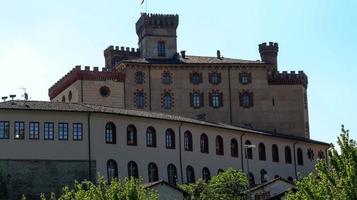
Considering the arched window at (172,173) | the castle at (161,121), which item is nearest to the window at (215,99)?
the castle at (161,121)

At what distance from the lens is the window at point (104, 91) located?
4279 inches

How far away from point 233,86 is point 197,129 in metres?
25.7

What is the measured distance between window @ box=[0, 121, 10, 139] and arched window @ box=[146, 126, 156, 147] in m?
14.2

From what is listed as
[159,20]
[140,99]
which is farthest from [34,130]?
[159,20]

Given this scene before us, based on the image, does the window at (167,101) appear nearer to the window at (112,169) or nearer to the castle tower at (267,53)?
the castle tower at (267,53)

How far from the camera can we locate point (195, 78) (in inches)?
4483

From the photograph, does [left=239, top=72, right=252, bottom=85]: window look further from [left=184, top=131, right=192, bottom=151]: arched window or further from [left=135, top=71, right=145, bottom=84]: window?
[left=184, top=131, right=192, bottom=151]: arched window

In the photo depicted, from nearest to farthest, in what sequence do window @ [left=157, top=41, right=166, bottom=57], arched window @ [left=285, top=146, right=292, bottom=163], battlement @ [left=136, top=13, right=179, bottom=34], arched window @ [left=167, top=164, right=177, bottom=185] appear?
arched window @ [left=167, top=164, right=177, bottom=185], arched window @ [left=285, top=146, right=292, bottom=163], window @ [left=157, top=41, right=166, bottom=57], battlement @ [left=136, top=13, right=179, bottom=34]

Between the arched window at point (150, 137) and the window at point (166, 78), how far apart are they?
27513mm

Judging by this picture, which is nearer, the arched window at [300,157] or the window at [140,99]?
the arched window at [300,157]

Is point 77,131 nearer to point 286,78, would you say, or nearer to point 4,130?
point 4,130

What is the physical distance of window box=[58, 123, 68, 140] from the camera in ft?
258

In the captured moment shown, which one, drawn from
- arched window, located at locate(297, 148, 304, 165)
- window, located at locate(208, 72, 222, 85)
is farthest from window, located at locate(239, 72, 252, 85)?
arched window, located at locate(297, 148, 304, 165)

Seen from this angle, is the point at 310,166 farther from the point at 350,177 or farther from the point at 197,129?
the point at 350,177
